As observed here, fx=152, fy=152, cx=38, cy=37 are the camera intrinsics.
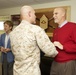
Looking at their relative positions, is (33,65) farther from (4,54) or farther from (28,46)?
(4,54)

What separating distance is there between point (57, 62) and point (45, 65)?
44.1 inches

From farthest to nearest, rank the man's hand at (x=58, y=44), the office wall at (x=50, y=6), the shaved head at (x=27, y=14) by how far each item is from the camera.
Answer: the office wall at (x=50, y=6), the man's hand at (x=58, y=44), the shaved head at (x=27, y=14)

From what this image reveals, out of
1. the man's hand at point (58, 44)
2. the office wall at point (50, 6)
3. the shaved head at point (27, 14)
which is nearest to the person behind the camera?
the shaved head at point (27, 14)

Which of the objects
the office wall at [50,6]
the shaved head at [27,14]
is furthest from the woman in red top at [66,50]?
the office wall at [50,6]

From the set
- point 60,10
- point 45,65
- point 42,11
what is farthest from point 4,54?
point 42,11

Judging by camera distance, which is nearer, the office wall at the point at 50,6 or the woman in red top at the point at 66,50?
the woman in red top at the point at 66,50

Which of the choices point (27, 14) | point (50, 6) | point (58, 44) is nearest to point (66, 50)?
point (58, 44)

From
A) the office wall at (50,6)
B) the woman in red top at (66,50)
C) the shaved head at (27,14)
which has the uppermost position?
the office wall at (50,6)

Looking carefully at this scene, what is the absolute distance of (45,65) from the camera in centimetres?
312

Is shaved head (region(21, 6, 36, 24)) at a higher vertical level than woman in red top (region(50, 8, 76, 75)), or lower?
higher

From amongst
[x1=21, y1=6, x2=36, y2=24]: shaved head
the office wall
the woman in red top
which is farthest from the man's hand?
the office wall

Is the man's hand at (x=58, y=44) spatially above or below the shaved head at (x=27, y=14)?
below

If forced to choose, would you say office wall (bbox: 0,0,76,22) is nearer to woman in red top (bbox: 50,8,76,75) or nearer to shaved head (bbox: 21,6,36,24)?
woman in red top (bbox: 50,8,76,75)

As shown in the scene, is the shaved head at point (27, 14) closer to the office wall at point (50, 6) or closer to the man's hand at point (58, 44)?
the man's hand at point (58, 44)
